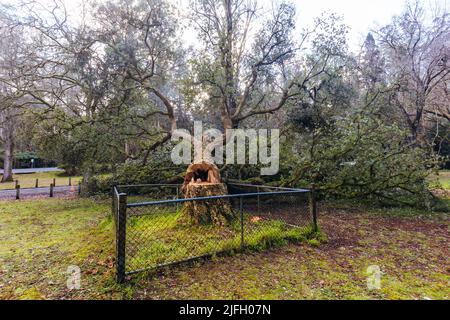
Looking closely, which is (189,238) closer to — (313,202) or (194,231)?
(194,231)

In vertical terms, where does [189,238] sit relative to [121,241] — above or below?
below

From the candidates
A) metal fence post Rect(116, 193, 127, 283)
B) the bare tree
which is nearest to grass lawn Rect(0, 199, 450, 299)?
metal fence post Rect(116, 193, 127, 283)

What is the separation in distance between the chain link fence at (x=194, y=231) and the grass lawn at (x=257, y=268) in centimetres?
21

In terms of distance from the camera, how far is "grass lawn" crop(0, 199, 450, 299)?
2.74m

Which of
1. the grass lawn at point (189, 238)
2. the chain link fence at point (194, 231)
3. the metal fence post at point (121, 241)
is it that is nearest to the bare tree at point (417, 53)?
the chain link fence at point (194, 231)

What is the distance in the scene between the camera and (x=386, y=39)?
10.1 metres

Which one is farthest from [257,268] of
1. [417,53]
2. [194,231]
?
[417,53]

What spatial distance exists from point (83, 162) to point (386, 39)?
12358 millimetres

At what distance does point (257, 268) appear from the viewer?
3363 millimetres

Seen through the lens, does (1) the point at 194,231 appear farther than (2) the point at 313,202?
Yes

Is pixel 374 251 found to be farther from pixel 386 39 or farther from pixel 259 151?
pixel 386 39

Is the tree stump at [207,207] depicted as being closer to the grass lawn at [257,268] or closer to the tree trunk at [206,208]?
the tree trunk at [206,208]

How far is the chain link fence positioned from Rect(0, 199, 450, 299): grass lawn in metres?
0.21

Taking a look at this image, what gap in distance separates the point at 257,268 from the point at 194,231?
1.75m
